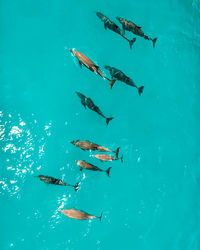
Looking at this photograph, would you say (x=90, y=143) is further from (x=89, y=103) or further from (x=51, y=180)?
(x=51, y=180)

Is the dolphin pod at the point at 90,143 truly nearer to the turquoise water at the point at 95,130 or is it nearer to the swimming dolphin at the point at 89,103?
the swimming dolphin at the point at 89,103

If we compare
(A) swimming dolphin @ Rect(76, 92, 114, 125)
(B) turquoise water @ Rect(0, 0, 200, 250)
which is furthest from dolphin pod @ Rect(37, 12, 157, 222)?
(B) turquoise water @ Rect(0, 0, 200, 250)

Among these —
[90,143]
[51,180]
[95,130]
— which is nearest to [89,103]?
[95,130]

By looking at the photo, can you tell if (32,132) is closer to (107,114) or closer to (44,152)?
(44,152)

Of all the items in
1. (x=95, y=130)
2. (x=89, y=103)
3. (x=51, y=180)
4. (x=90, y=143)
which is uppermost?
(x=89, y=103)

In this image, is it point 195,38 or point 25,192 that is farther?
point 195,38

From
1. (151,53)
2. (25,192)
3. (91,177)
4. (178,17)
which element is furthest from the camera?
(178,17)

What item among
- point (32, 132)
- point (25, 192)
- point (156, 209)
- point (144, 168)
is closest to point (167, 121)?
point (144, 168)

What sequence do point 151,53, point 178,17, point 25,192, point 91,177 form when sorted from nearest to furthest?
point 25,192, point 91,177, point 151,53, point 178,17
